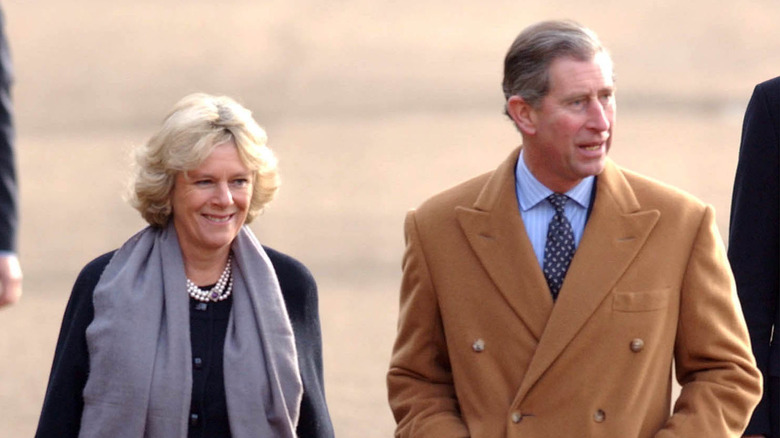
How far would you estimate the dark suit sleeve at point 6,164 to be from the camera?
3.39m

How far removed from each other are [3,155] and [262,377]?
1.50 metres

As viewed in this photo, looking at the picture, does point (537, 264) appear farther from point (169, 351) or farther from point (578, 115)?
point (169, 351)

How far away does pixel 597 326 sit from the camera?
4.30m

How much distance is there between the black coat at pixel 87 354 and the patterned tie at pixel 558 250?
88 cm

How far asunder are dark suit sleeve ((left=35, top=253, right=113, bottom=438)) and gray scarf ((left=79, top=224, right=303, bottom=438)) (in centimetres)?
5

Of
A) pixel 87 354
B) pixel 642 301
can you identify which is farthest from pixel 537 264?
pixel 87 354

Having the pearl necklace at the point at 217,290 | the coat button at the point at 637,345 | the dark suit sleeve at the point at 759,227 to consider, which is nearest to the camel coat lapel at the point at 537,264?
the coat button at the point at 637,345

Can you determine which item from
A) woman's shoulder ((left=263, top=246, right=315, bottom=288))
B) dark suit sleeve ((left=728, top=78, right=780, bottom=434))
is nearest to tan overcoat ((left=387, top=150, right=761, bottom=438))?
dark suit sleeve ((left=728, top=78, right=780, bottom=434))

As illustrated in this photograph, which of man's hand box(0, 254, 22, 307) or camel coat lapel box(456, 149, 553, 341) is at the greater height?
man's hand box(0, 254, 22, 307)

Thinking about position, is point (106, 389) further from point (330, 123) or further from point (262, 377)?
point (330, 123)

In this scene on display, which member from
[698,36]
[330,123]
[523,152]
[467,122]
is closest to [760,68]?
[698,36]

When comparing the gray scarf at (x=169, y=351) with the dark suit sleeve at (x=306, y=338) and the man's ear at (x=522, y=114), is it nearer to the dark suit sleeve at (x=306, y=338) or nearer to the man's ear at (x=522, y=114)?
the dark suit sleeve at (x=306, y=338)

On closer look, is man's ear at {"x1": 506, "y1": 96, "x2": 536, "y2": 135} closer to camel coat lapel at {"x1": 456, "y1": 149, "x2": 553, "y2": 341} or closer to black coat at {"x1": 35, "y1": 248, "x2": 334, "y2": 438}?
camel coat lapel at {"x1": 456, "y1": 149, "x2": 553, "y2": 341}

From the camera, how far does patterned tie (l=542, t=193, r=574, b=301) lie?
4.39 m
